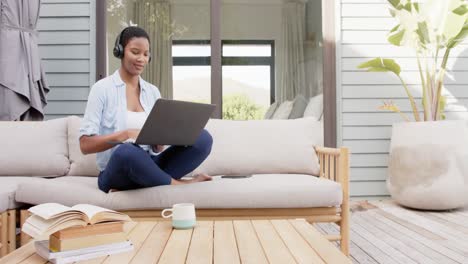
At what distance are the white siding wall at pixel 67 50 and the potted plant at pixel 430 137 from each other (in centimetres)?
230

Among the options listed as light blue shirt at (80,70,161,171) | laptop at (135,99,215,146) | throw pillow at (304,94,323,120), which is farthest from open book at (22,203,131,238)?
throw pillow at (304,94,323,120)

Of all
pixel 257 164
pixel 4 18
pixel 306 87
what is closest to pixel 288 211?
pixel 257 164

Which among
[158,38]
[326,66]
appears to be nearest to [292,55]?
[326,66]

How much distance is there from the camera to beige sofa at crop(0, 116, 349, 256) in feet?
6.61

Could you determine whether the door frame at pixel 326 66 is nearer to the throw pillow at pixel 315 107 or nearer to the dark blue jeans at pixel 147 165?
the throw pillow at pixel 315 107

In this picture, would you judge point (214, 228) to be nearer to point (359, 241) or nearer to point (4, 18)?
point (359, 241)

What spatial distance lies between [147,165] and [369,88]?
2.56 metres

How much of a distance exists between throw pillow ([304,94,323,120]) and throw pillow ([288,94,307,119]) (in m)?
0.12

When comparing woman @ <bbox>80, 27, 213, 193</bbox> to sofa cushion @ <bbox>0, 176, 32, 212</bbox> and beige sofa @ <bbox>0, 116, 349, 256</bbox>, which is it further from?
sofa cushion @ <bbox>0, 176, 32, 212</bbox>

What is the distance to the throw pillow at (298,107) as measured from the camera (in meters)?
4.63

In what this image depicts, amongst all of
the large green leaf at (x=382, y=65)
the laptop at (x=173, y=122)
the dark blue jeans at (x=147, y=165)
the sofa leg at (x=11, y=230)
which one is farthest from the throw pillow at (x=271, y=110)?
the sofa leg at (x=11, y=230)

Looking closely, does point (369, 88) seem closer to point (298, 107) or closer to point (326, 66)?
point (326, 66)

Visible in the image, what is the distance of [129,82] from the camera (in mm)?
2359

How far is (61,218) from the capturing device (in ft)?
3.74
